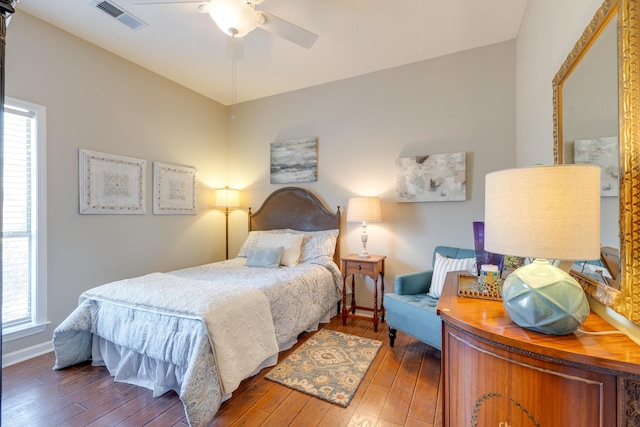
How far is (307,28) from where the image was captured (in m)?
2.61

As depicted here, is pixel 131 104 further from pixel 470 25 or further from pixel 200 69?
pixel 470 25

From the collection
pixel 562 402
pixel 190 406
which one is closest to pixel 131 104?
pixel 190 406

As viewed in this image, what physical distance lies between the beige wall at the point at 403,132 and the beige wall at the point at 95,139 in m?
1.08

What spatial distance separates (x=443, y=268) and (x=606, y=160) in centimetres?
166

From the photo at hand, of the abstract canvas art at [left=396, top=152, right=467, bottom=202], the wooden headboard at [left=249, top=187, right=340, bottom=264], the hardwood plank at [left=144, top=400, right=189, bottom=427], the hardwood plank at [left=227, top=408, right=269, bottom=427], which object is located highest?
the abstract canvas art at [left=396, top=152, right=467, bottom=202]

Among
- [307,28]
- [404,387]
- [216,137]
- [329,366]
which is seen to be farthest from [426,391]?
[216,137]

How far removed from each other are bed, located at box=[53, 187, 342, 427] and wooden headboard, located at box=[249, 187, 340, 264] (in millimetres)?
752

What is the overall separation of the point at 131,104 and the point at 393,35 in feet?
9.44

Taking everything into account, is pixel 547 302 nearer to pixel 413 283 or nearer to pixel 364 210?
pixel 413 283

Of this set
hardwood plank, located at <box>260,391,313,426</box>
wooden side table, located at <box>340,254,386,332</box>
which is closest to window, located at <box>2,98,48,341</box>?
hardwood plank, located at <box>260,391,313,426</box>

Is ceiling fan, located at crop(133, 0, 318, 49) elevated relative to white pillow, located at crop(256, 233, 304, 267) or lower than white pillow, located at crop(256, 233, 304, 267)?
elevated

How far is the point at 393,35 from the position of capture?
2.71m

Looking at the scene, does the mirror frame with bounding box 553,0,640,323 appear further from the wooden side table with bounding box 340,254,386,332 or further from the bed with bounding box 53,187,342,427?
the wooden side table with bounding box 340,254,386,332

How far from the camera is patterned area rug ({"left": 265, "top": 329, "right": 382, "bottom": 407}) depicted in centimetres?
199
